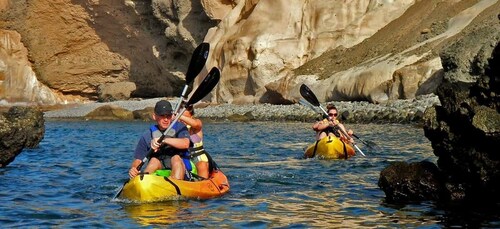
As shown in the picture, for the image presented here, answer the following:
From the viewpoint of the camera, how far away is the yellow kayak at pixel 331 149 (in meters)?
17.6

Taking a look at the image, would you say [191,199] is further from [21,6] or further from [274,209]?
[21,6]

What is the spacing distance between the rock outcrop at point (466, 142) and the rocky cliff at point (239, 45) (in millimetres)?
22622

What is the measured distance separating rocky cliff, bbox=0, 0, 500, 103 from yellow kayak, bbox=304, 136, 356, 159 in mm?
15595

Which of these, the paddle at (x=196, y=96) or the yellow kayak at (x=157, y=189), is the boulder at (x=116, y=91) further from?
the yellow kayak at (x=157, y=189)

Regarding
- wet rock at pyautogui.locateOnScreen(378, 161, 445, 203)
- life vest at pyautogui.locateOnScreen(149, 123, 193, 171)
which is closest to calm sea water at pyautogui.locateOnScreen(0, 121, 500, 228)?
wet rock at pyautogui.locateOnScreen(378, 161, 445, 203)

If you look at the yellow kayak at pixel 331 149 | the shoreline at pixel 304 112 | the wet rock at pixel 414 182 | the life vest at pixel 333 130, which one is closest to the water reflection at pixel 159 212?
the wet rock at pixel 414 182

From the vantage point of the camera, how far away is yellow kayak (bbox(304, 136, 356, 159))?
17.6 metres

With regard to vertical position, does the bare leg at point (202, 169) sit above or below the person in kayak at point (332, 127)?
below

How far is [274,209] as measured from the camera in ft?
35.2

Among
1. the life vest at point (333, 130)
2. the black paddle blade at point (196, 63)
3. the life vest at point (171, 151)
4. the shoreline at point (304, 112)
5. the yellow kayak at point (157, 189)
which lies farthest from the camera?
the shoreline at point (304, 112)

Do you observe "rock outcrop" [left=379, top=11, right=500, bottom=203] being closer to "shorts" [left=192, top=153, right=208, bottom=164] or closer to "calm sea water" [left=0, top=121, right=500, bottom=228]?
"calm sea water" [left=0, top=121, right=500, bottom=228]

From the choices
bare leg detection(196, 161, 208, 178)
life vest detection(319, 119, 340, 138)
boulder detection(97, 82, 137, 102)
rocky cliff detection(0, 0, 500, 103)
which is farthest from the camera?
boulder detection(97, 82, 137, 102)

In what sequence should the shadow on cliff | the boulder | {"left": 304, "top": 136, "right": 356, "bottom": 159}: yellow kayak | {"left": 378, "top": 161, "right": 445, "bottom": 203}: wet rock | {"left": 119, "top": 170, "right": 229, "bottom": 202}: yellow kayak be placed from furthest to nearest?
the shadow on cliff, the boulder, {"left": 304, "top": 136, "right": 356, "bottom": 159}: yellow kayak, {"left": 119, "top": 170, "right": 229, "bottom": 202}: yellow kayak, {"left": 378, "top": 161, "right": 445, "bottom": 203}: wet rock

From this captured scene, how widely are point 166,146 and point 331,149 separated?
6.87 metres
